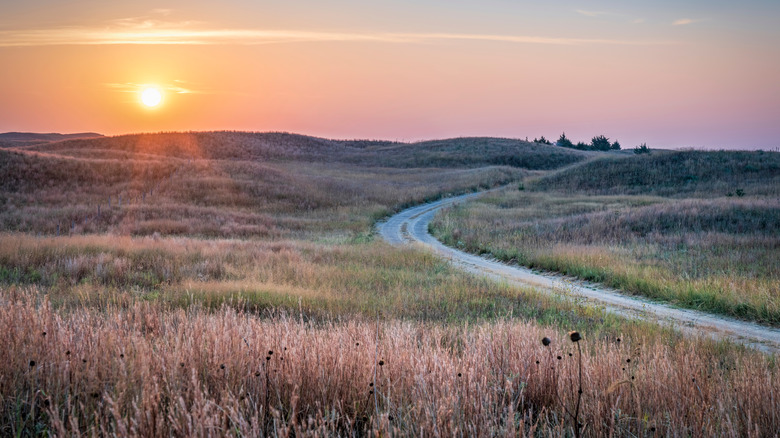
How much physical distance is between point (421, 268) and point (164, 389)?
43.7ft

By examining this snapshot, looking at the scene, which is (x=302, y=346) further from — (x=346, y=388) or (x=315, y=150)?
(x=315, y=150)

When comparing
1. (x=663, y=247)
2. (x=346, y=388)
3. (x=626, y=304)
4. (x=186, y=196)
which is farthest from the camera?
(x=186, y=196)

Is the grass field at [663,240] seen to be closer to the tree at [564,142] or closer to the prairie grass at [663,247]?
the prairie grass at [663,247]

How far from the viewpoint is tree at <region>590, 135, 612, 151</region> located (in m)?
135

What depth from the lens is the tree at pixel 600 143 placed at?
444 feet

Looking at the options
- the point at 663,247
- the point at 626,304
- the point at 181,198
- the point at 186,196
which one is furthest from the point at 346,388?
the point at 186,196

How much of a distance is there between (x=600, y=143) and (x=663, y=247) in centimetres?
12867

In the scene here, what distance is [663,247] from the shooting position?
1909cm

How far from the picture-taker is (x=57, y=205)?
3328 centimetres

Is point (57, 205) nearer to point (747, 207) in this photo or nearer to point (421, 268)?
point (421, 268)

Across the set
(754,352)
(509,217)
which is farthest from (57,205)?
(754,352)

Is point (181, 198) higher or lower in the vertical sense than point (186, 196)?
lower

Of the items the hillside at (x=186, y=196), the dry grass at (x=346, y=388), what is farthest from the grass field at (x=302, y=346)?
the hillside at (x=186, y=196)

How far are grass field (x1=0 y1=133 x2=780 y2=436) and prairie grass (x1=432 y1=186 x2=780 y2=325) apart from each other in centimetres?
155
